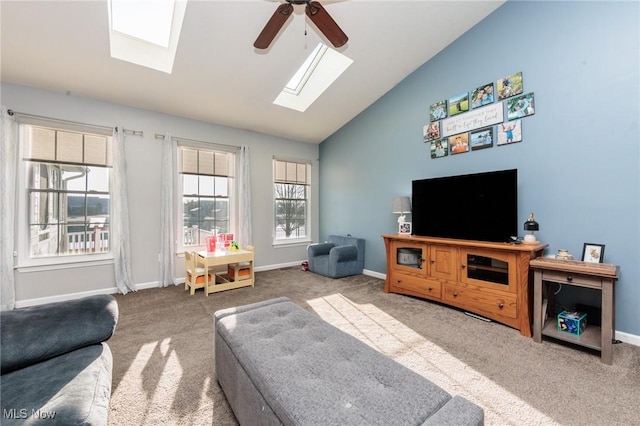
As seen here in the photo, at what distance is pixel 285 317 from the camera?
1.67 meters

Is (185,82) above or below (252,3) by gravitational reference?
below

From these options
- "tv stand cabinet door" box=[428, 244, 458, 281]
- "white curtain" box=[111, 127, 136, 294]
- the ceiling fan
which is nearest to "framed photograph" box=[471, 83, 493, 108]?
"tv stand cabinet door" box=[428, 244, 458, 281]

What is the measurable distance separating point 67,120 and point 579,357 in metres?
5.99

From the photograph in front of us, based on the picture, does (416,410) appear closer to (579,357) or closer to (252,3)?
(579,357)

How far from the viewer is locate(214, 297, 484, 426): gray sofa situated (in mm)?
864

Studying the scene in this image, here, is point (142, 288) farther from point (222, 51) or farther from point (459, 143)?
point (459, 143)

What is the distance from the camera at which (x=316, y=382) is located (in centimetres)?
103

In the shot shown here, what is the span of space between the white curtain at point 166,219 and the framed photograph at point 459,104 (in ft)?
13.7

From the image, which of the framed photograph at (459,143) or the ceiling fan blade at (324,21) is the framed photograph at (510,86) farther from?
the ceiling fan blade at (324,21)

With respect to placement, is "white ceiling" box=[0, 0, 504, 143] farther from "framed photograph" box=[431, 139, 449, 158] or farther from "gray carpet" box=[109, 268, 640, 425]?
"gray carpet" box=[109, 268, 640, 425]

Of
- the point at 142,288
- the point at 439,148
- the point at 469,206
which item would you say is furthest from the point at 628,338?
the point at 142,288

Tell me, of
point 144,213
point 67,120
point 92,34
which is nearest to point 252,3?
point 92,34

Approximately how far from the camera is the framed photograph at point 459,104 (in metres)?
3.25

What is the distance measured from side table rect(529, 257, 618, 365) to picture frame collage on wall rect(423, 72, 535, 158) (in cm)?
145
